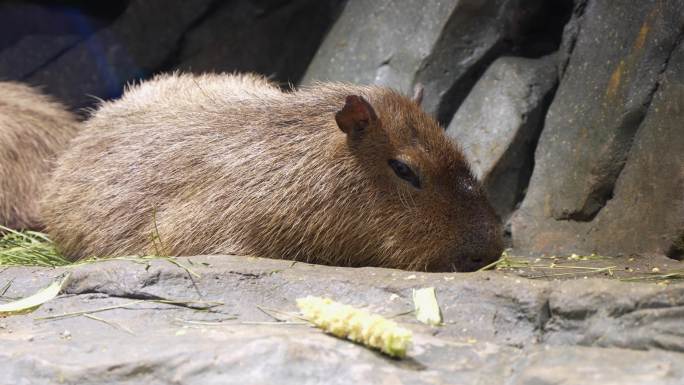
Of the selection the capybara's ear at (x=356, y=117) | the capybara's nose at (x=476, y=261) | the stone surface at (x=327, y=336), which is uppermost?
the capybara's ear at (x=356, y=117)

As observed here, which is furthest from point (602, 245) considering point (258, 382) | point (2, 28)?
point (2, 28)

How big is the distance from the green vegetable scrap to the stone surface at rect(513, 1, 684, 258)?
2837 mm

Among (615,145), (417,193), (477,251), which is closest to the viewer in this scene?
(477,251)

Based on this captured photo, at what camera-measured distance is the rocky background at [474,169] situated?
369cm

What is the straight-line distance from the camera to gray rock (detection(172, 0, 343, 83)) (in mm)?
9359

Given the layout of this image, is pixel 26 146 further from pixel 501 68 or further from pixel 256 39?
pixel 501 68

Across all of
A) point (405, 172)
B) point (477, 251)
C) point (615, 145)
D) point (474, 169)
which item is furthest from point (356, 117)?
point (615, 145)

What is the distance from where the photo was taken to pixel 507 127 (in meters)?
7.37

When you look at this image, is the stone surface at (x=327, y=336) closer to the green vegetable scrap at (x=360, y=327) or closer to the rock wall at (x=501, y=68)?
the green vegetable scrap at (x=360, y=327)

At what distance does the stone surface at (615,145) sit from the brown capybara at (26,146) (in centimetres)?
391

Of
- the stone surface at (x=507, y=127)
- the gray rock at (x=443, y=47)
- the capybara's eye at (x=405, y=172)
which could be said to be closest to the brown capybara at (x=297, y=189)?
the capybara's eye at (x=405, y=172)

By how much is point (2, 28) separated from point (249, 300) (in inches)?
266

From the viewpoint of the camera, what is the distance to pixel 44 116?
812cm

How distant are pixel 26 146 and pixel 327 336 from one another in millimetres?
4740
